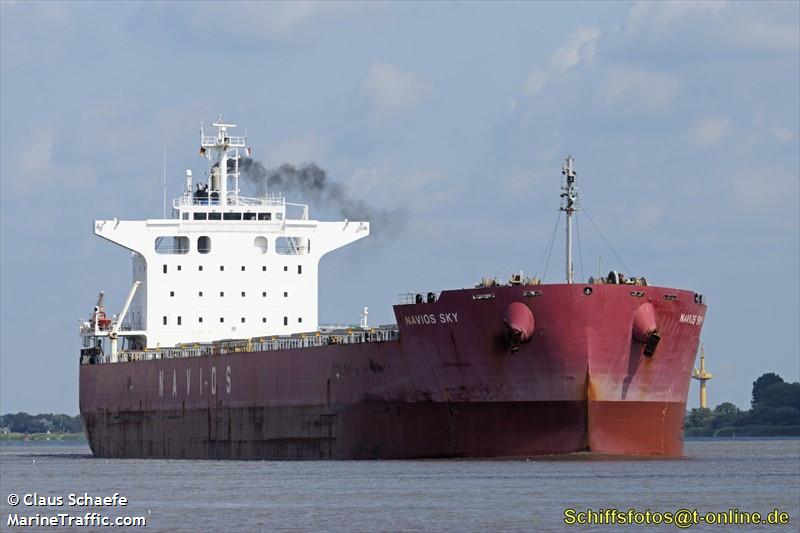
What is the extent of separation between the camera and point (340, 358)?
46.6 m

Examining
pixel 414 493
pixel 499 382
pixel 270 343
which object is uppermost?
pixel 270 343

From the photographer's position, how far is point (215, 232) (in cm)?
5756

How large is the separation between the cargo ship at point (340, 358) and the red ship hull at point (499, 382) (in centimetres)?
4

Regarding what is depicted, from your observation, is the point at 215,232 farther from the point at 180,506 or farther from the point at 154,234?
the point at 180,506

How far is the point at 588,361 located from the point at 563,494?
7.43m

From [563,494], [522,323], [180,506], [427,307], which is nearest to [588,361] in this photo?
[522,323]

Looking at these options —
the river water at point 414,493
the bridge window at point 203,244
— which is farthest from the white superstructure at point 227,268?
the river water at point 414,493

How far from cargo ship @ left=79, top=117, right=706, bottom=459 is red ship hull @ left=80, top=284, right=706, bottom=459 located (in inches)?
1.7

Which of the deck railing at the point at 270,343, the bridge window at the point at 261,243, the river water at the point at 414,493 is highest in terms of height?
the bridge window at the point at 261,243

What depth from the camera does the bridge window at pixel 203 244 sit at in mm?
57688

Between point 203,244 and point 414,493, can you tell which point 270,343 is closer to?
point 203,244

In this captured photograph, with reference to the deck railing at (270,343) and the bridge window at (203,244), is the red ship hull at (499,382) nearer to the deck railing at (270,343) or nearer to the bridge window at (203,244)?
the deck railing at (270,343)

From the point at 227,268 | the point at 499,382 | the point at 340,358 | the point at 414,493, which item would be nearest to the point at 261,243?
the point at 227,268

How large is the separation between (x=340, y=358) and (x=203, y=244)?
499 inches
